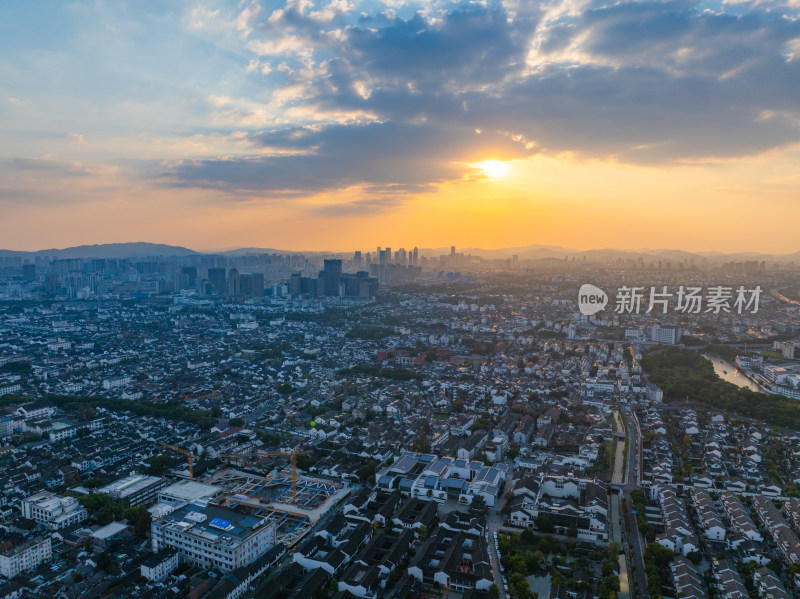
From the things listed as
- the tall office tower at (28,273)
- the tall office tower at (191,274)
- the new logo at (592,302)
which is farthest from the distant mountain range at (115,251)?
the new logo at (592,302)

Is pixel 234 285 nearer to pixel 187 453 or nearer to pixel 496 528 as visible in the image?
pixel 187 453

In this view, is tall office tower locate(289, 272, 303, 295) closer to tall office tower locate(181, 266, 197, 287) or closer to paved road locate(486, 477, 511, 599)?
tall office tower locate(181, 266, 197, 287)

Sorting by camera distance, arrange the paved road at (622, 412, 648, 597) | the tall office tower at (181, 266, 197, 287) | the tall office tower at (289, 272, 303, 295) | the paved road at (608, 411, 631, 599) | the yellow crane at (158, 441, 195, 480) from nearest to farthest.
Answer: the paved road at (608, 411, 631, 599)
the paved road at (622, 412, 648, 597)
the yellow crane at (158, 441, 195, 480)
the tall office tower at (289, 272, 303, 295)
the tall office tower at (181, 266, 197, 287)

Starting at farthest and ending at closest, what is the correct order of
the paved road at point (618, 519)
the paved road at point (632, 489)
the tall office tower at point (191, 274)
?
1. the tall office tower at point (191, 274)
2. the paved road at point (632, 489)
3. the paved road at point (618, 519)

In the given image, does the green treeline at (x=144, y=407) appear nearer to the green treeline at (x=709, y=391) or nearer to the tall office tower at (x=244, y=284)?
the green treeline at (x=709, y=391)

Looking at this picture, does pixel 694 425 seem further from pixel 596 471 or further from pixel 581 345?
pixel 581 345

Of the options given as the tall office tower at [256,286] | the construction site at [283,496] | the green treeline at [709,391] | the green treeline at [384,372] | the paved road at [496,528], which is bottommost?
the paved road at [496,528]

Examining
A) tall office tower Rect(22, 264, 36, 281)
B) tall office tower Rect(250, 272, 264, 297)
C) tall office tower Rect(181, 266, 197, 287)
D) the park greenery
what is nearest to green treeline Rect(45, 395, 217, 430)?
the park greenery

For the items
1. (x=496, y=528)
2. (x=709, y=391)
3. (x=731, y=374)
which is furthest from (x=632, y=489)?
(x=731, y=374)
